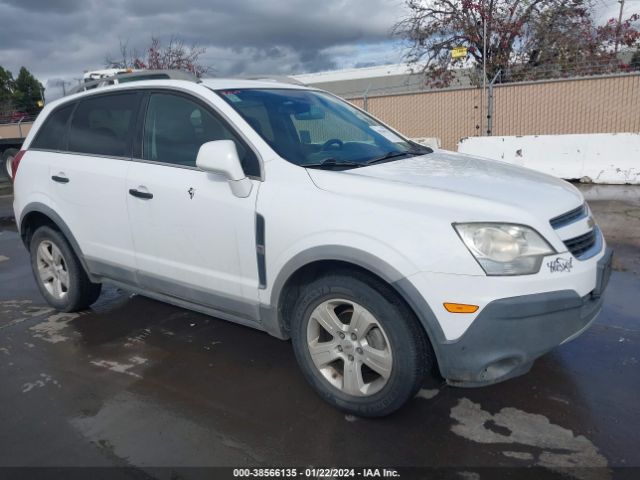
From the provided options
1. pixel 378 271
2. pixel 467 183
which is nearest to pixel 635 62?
pixel 467 183

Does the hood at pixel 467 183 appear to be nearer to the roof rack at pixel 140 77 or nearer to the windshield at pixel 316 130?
the windshield at pixel 316 130

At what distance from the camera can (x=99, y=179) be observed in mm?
4152

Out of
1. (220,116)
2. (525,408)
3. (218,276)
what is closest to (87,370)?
(218,276)

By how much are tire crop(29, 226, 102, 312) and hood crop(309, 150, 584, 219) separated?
103 inches

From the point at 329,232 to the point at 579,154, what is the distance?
9.45 metres

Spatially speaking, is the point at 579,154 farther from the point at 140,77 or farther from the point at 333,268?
the point at 333,268

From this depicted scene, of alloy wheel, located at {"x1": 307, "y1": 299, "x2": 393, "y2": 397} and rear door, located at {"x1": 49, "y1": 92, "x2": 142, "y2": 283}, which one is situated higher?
rear door, located at {"x1": 49, "y1": 92, "x2": 142, "y2": 283}

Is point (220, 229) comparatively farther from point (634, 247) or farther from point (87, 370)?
point (634, 247)

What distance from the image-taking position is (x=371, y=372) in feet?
10.6

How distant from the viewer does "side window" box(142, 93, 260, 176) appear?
11.8ft

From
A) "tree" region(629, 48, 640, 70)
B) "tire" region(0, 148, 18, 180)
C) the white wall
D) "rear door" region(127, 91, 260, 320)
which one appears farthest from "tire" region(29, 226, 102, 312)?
"tree" region(629, 48, 640, 70)

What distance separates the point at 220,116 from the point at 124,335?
2024 millimetres

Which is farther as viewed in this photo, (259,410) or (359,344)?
(259,410)

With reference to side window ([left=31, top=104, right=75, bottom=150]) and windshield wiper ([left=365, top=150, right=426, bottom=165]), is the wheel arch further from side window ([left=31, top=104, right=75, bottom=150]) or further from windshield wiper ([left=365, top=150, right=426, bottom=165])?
side window ([left=31, top=104, right=75, bottom=150])
